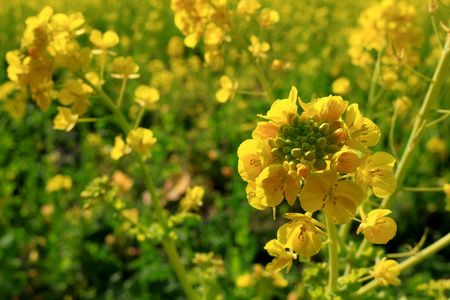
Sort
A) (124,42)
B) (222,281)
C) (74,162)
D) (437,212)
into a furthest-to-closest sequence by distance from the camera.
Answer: (124,42) → (74,162) → (437,212) → (222,281)

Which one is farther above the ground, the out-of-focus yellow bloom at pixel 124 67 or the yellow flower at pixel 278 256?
the out-of-focus yellow bloom at pixel 124 67

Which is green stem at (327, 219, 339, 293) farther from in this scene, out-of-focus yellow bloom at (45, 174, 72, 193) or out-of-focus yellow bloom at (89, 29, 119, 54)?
out-of-focus yellow bloom at (45, 174, 72, 193)

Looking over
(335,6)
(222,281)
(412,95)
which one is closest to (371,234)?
(222,281)

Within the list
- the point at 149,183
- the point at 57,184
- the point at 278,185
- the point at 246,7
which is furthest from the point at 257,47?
the point at 57,184

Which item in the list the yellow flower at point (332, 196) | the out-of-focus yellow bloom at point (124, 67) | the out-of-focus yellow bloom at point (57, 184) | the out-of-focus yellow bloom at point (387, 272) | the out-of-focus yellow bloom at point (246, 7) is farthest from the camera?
the out-of-focus yellow bloom at point (57, 184)

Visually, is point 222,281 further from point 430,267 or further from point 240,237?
point 430,267

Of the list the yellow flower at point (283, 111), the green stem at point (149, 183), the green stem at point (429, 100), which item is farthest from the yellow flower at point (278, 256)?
the green stem at point (149, 183)

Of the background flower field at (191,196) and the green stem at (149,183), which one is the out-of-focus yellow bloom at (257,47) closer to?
the background flower field at (191,196)

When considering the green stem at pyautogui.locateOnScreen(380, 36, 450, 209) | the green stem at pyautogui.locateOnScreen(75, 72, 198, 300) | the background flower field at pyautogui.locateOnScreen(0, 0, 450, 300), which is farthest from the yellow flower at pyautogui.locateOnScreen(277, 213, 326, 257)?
the green stem at pyautogui.locateOnScreen(75, 72, 198, 300)
